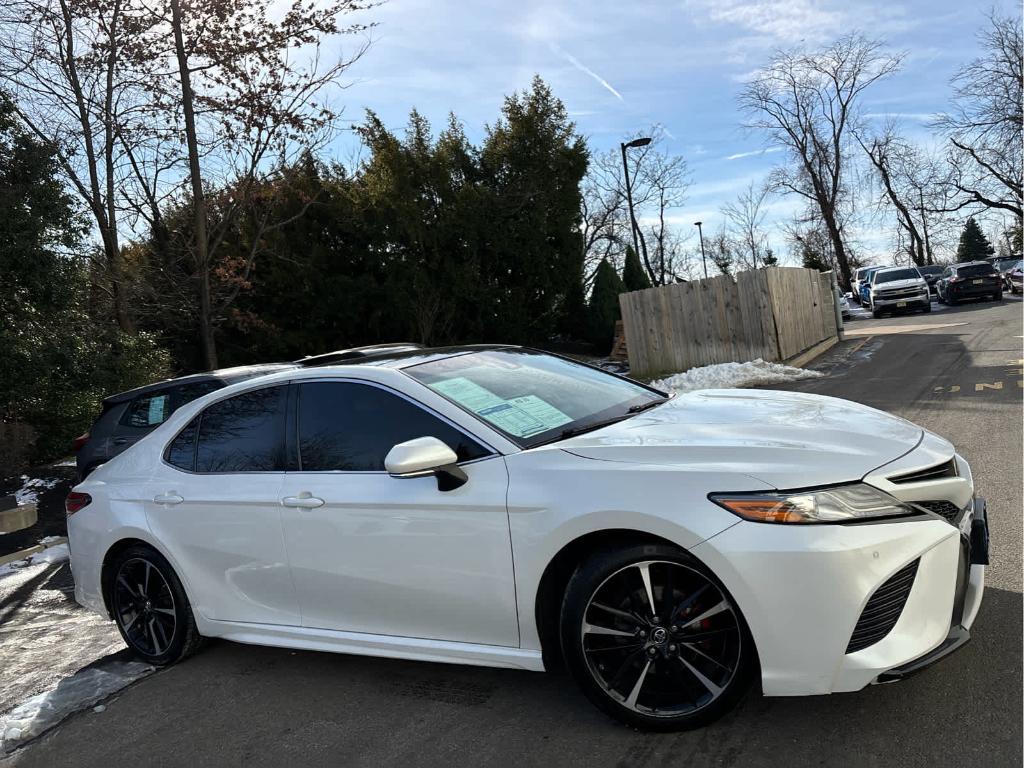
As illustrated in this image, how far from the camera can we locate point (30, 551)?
8.16 metres

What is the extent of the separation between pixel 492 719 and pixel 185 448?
2318 mm

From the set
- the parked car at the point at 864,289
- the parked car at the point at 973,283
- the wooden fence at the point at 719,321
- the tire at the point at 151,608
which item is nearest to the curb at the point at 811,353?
the wooden fence at the point at 719,321

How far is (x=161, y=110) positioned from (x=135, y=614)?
479 inches

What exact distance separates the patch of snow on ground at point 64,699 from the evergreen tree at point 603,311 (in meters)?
20.4

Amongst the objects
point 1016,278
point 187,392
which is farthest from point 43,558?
point 1016,278

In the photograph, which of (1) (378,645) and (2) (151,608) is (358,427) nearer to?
(1) (378,645)

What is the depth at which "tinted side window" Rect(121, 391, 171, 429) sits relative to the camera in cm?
812

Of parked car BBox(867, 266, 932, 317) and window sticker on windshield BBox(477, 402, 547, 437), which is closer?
window sticker on windshield BBox(477, 402, 547, 437)

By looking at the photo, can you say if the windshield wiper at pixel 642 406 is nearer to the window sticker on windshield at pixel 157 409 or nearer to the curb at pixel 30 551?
the window sticker on windshield at pixel 157 409

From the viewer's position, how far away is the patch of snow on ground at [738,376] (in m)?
14.0

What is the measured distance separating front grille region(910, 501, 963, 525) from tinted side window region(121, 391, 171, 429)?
23.0 ft

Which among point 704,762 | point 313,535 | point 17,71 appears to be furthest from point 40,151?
point 704,762

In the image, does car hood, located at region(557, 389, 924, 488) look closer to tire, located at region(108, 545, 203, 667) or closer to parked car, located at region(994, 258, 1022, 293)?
tire, located at region(108, 545, 203, 667)

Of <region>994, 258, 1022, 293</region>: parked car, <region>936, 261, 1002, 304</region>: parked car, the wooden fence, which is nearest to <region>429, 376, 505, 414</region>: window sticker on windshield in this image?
the wooden fence
